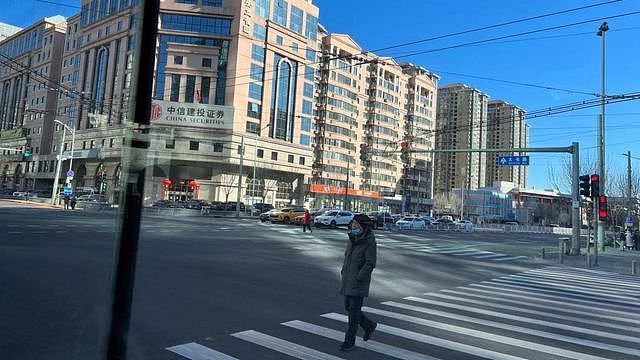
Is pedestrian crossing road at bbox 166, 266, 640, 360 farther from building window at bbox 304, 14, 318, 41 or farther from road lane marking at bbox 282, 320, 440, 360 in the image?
building window at bbox 304, 14, 318, 41

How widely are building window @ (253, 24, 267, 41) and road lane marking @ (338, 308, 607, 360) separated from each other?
66.1m

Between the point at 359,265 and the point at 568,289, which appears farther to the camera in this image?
the point at 568,289

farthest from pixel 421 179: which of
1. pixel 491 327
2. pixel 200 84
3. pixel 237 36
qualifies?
pixel 491 327

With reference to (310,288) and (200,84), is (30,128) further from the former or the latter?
(310,288)

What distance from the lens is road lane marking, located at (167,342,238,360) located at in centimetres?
503

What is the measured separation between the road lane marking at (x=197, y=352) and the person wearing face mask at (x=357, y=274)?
1461mm

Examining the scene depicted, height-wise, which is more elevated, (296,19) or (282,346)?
(296,19)

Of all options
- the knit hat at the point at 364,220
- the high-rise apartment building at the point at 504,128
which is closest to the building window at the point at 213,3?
the high-rise apartment building at the point at 504,128

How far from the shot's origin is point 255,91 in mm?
68938

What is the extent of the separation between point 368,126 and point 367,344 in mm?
105373

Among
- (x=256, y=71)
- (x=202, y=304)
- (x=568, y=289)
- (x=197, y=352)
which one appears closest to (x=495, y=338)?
(x=197, y=352)

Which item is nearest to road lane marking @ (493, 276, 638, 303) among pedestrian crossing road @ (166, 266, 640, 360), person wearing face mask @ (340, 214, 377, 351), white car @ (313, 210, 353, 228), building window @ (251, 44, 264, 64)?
pedestrian crossing road @ (166, 266, 640, 360)

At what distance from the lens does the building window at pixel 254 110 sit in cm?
6812

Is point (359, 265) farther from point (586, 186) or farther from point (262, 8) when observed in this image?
point (262, 8)
